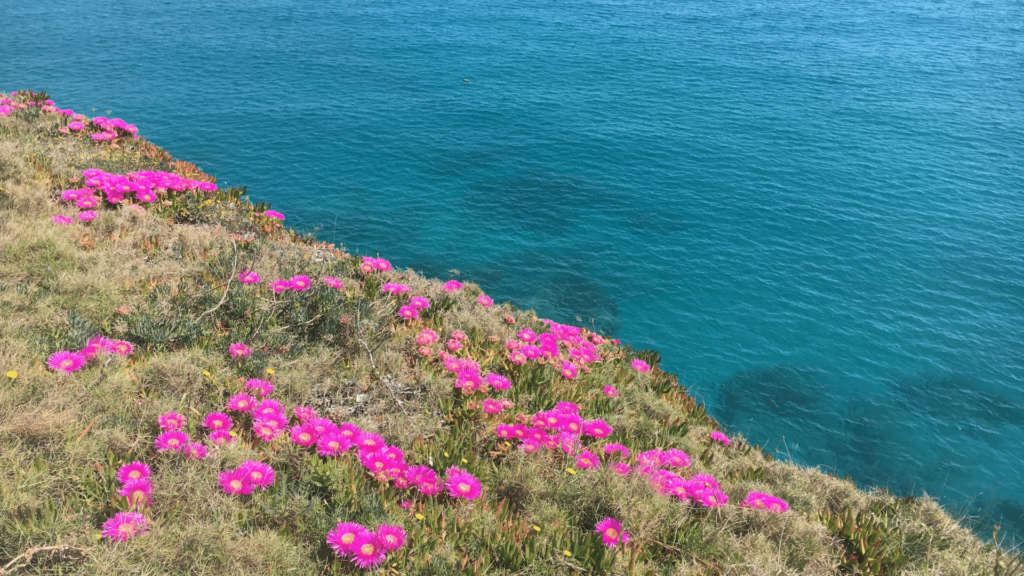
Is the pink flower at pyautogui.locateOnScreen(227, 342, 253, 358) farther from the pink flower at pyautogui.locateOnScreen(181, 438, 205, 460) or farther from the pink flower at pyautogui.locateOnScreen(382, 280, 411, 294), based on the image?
the pink flower at pyautogui.locateOnScreen(382, 280, 411, 294)

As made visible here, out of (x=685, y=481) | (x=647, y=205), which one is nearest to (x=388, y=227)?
(x=647, y=205)

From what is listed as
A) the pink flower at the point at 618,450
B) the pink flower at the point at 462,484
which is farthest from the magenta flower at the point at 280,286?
the pink flower at the point at 618,450

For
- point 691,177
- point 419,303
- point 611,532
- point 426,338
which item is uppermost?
point 419,303

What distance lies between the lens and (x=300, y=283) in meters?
7.94

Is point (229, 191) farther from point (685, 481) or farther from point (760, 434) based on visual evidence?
point (760, 434)

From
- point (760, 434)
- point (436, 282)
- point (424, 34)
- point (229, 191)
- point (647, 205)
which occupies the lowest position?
point (760, 434)

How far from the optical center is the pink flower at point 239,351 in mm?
6527

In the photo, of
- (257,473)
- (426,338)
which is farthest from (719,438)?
(257,473)

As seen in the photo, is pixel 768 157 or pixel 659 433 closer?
pixel 659 433

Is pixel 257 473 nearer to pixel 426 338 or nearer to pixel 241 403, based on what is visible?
pixel 241 403

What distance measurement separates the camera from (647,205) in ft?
106

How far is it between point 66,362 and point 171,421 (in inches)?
51.3

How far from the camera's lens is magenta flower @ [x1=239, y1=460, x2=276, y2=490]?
4855 millimetres

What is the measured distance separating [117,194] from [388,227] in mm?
18902
